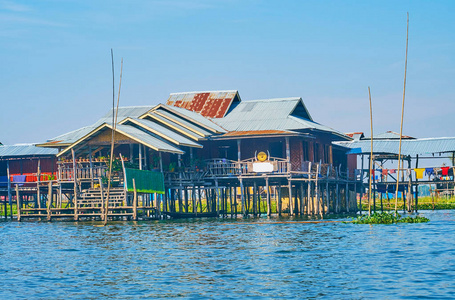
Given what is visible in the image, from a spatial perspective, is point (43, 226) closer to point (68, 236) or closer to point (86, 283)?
point (68, 236)

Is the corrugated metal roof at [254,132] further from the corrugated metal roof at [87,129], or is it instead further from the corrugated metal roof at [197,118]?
the corrugated metal roof at [87,129]

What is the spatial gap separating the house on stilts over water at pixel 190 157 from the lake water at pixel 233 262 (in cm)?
597

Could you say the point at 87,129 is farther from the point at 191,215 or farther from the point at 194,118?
the point at 191,215

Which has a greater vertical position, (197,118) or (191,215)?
(197,118)

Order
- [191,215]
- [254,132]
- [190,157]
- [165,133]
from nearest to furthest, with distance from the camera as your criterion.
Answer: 1. [165,133]
2. [254,132]
3. [191,215]
4. [190,157]

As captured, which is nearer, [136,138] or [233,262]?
[233,262]

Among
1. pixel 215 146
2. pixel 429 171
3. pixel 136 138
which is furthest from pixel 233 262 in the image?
pixel 429 171

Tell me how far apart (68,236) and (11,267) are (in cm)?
969

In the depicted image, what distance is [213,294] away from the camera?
59.2ft

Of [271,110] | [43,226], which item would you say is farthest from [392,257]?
[271,110]

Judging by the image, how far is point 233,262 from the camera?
914 inches

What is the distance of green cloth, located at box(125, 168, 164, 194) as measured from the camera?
39562mm

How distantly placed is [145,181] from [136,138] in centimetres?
229

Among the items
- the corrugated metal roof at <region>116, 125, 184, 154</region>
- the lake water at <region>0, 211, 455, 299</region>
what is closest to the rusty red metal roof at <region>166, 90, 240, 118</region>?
the corrugated metal roof at <region>116, 125, 184, 154</region>
